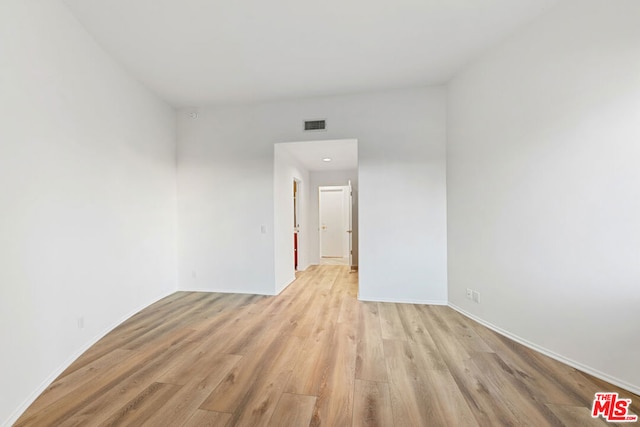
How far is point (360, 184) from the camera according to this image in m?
3.74

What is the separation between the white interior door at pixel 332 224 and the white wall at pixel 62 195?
5.03 meters

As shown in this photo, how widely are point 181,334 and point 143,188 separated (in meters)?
2.00

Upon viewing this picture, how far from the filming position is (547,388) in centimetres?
182

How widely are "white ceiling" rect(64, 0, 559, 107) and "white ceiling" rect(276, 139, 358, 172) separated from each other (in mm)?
782

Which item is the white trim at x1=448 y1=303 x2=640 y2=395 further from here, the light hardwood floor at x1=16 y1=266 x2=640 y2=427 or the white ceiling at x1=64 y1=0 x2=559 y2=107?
the white ceiling at x1=64 y1=0 x2=559 y2=107

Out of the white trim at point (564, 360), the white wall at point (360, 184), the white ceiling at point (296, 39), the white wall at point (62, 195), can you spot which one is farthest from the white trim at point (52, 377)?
the white trim at point (564, 360)

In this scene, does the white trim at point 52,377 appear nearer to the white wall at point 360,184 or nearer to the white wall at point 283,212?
the white wall at point 360,184

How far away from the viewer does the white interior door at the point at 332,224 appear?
7.80 m

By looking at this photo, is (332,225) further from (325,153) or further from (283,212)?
(283,212)

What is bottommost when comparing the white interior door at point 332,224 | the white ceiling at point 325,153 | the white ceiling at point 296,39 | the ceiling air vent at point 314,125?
the white interior door at point 332,224

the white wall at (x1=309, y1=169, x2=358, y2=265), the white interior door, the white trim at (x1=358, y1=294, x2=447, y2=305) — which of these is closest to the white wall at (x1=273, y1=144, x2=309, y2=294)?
the white wall at (x1=309, y1=169, x2=358, y2=265)

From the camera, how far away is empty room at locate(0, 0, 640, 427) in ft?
5.67

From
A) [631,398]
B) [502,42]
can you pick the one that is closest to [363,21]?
[502,42]

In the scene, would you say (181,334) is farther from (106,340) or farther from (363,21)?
(363,21)
